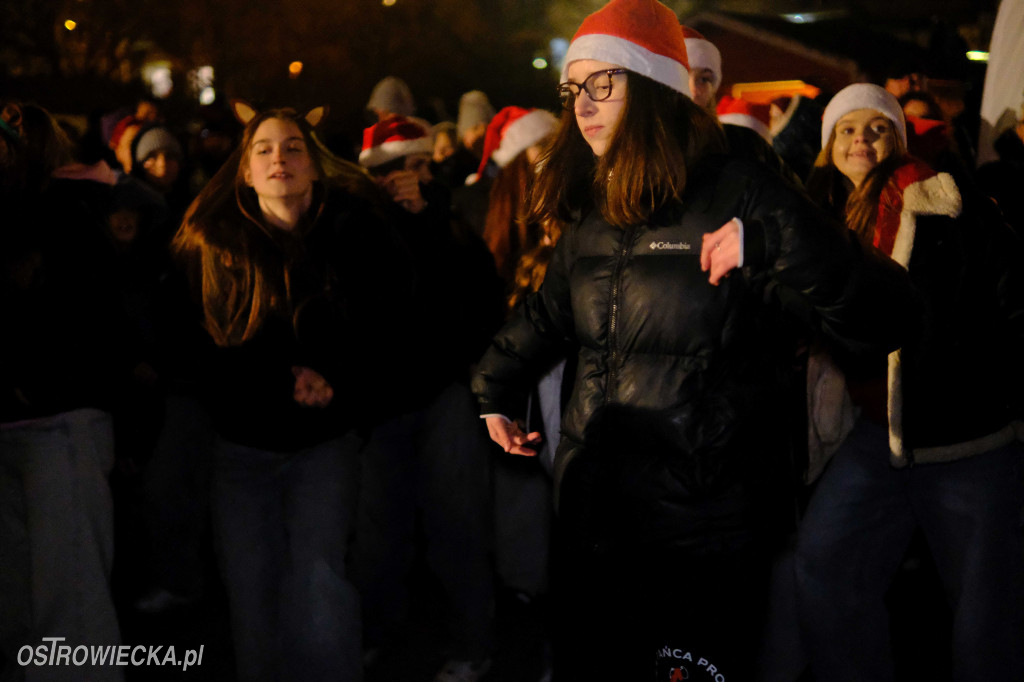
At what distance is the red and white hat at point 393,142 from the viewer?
205 inches

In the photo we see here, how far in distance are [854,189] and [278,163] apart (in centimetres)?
232

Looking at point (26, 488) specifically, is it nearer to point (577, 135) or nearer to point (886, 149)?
point (577, 135)

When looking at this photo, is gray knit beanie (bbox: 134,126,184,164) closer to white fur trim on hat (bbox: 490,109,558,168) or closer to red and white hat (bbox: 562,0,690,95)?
white fur trim on hat (bbox: 490,109,558,168)

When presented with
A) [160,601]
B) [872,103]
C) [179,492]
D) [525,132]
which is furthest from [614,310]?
[160,601]

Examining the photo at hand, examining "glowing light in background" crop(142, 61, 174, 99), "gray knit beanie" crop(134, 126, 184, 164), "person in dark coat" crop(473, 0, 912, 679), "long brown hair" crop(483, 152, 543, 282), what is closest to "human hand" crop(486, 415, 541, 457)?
"person in dark coat" crop(473, 0, 912, 679)

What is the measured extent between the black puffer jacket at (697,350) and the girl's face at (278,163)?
1.50 metres

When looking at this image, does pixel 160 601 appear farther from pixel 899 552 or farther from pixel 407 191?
pixel 899 552

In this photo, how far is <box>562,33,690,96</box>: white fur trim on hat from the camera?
8.96 feet

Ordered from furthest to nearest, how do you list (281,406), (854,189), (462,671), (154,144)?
(154,144), (462,671), (854,189), (281,406)

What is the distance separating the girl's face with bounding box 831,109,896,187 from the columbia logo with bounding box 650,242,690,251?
5.63 feet

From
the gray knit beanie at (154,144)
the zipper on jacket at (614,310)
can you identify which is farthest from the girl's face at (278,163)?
the gray knit beanie at (154,144)

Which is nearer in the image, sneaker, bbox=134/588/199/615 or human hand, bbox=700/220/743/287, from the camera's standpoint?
human hand, bbox=700/220/743/287

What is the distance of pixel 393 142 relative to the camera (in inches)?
207

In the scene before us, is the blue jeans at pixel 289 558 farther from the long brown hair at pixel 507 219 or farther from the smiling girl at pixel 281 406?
the long brown hair at pixel 507 219
